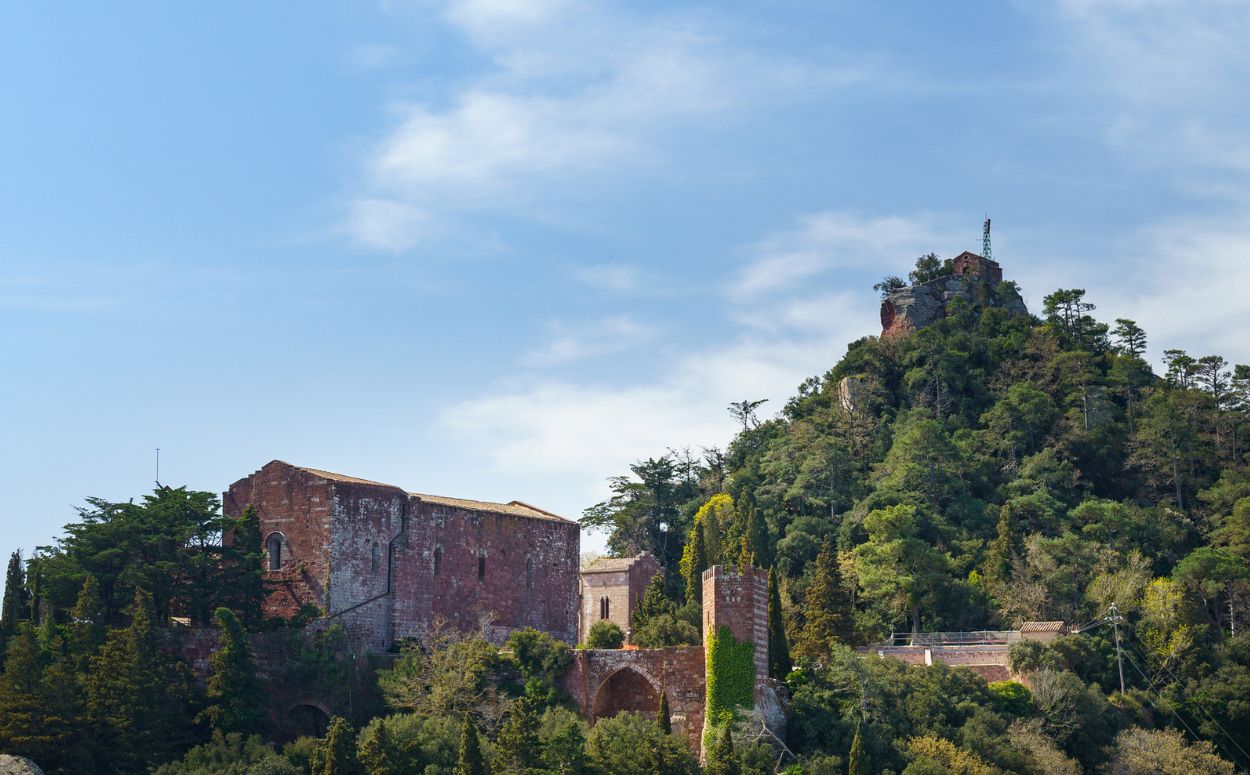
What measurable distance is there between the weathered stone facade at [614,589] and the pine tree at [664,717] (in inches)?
588

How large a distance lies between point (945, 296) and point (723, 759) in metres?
54.6

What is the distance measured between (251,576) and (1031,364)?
46.5 metres

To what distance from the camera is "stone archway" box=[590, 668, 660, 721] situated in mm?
49281

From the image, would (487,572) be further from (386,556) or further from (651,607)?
(651,607)

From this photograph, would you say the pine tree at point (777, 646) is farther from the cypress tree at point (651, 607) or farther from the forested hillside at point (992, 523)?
the cypress tree at point (651, 607)

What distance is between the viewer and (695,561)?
65.2m

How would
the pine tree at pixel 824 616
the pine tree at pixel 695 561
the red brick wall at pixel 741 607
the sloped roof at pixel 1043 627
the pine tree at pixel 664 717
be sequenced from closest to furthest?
the pine tree at pixel 664 717, the red brick wall at pixel 741 607, the pine tree at pixel 824 616, the sloped roof at pixel 1043 627, the pine tree at pixel 695 561

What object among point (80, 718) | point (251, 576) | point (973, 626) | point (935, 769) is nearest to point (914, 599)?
point (973, 626)

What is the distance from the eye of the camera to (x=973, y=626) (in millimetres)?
61531

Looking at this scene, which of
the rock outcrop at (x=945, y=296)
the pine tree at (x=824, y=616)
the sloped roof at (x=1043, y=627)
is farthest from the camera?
the rock outcrop at (x=945, y=296)

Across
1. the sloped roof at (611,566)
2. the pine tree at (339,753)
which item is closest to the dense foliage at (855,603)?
the pine tree at (339,753)

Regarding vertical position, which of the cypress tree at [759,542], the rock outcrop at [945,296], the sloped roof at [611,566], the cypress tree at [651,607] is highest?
the rock outcrop at [945,296]

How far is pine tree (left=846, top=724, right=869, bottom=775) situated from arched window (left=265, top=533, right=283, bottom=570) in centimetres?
1936

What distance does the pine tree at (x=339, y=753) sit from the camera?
4156 cm
